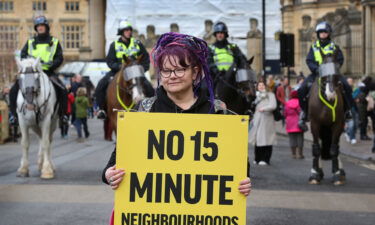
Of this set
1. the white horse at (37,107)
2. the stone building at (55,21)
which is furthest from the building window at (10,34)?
the white horse at (37,107)

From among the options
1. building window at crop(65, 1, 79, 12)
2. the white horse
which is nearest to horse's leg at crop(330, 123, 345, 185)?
the white horse

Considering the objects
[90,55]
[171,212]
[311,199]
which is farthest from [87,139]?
[90,55]

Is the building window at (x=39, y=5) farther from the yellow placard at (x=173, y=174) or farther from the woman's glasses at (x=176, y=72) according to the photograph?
the yellow placard at (x=173, y=174)

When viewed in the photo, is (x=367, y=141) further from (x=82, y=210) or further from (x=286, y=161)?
(x=82, y=210)

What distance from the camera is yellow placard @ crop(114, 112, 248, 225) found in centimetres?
479

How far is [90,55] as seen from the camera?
78750 millimetres

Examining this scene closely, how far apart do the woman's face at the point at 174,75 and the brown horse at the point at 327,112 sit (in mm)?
8569

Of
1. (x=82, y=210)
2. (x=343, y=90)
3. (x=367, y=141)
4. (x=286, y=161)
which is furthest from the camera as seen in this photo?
(x=367, y=141)

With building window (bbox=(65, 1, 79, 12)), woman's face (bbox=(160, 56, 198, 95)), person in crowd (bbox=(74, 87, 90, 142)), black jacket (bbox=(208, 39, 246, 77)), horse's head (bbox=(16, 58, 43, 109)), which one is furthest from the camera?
building window (bbox=(65, 1, 79, 12))

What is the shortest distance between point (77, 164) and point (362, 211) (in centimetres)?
750

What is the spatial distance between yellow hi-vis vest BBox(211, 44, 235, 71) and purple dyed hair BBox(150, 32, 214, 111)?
399 inches

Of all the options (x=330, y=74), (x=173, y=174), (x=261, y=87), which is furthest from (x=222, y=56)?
(x=173, y=174)

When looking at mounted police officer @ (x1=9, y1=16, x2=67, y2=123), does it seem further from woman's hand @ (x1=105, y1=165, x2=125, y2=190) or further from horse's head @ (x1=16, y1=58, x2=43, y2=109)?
woman's hand @ (x1=105, y1=165, x2=125, y2=190)

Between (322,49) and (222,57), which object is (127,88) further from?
(322,49)
